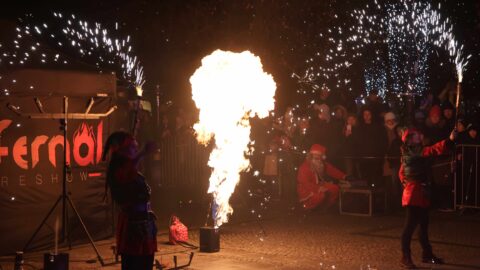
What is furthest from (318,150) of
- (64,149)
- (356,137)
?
(64,149)

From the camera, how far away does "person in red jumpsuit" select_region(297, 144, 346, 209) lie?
50.0 ft

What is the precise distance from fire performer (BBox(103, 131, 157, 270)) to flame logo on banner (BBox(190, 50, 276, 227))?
4.07 m

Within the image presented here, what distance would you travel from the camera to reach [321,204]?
603 inches

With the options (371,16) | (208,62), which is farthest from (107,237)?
(371,16)

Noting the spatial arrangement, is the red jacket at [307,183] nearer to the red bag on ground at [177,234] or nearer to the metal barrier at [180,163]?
the metal barrier at [180,163]

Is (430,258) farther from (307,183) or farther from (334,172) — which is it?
(334,172)

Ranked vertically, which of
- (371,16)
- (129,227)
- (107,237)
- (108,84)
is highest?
(371,16)

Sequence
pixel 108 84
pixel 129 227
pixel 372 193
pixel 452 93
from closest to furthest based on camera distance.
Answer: pixel 129 227 → pixel 108 84 → pixel 372 193 → pixel 452 93

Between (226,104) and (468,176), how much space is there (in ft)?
20.9

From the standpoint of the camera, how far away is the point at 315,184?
15.4 metres

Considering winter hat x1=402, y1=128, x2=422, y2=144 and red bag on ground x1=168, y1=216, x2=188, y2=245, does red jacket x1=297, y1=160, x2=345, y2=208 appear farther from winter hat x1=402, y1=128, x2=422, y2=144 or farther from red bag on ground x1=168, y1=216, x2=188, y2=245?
winter hat x1=402, y1=128, x2=422, y2=144

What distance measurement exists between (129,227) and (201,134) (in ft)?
14.7

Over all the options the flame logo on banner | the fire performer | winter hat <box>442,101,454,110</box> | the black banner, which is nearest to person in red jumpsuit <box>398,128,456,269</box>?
the flame logo on banner

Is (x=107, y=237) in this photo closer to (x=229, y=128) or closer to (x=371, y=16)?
(x=229, y=128)
